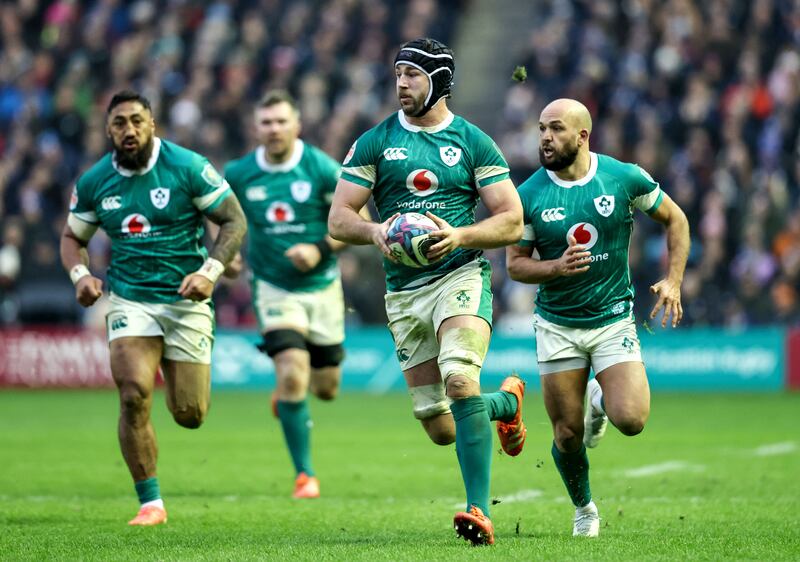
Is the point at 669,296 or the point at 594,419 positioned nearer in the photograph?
the point at 669,296

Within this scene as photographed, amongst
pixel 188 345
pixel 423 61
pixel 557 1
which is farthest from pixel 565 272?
pixel 557 1

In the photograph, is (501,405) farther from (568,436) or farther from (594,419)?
(594,419)

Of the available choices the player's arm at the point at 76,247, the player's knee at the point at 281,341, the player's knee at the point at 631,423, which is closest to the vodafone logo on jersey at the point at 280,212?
the player's knee at the point at 281,341

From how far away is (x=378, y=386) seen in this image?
75.4ft

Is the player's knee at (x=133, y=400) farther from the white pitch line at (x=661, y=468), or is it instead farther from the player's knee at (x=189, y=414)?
the white pitch line at (x=661, y=468)

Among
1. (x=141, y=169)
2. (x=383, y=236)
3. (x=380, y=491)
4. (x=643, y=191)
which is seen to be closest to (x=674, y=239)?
(x=643, y=191)

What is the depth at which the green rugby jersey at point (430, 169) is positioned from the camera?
846 centimetres

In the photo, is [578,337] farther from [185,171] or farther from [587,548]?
[185,171]

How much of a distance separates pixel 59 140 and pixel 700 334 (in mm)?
12739

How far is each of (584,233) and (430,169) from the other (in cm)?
107

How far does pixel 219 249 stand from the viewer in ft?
31.8

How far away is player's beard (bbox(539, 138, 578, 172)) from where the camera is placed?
867 centimetres

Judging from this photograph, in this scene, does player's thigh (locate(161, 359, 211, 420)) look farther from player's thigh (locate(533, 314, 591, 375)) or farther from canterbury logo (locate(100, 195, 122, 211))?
player's thigh (locate(533, 314, 591, 375))

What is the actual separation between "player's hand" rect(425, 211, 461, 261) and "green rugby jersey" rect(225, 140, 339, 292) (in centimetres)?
419
